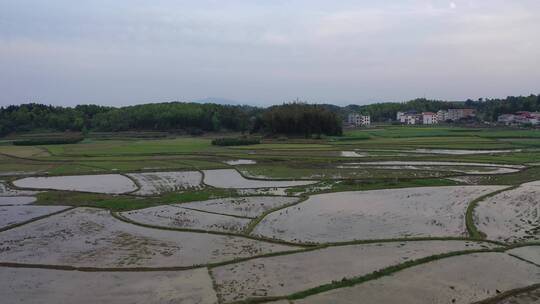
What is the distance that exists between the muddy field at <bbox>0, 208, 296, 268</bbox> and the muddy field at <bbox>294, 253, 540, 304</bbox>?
292 centimetres

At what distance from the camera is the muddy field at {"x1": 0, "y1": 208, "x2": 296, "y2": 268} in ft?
34.2

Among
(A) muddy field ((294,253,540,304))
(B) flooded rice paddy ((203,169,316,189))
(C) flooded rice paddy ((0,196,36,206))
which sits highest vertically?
(B) flooded rice paddy ((203,169,316,189))

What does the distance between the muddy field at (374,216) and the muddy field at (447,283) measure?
2276 millimetres

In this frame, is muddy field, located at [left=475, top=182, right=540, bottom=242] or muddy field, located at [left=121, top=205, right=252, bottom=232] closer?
muddy field, located at [left=475, top=182, right=540, bottom=242]

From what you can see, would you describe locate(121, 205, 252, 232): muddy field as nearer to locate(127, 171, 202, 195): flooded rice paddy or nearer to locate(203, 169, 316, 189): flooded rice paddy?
locate(127, 171, 202, 195): flooded rice paddy

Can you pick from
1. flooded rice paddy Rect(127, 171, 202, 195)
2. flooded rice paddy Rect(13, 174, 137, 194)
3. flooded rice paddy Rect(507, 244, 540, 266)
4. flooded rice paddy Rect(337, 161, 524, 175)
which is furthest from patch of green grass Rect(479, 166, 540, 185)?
flooded rice paddy Rect(13, 174, 137, 194)

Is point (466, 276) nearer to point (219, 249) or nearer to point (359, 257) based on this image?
point (359, 257)

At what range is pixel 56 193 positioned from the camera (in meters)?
19.1

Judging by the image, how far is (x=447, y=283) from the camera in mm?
8641

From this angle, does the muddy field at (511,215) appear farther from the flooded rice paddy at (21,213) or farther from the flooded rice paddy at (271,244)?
the flooded rice paddy at (21,213)

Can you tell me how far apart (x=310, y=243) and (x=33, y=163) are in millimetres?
25420

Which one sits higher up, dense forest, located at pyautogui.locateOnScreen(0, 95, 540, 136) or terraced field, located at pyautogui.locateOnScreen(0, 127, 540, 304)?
dense forest, located at pyautogui.locateOnScreen(0, 95, 540, 136)

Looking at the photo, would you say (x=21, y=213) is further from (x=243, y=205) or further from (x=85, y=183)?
(x=243, y=205)

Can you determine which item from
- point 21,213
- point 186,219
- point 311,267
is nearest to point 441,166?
point 186,219
